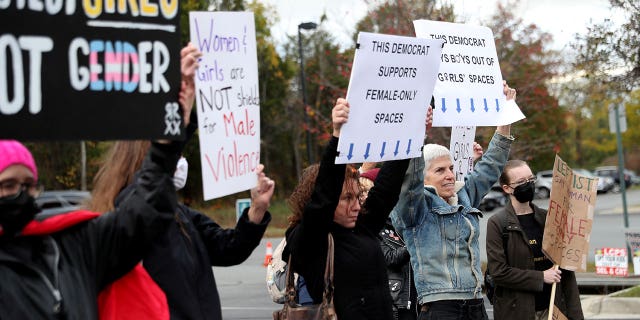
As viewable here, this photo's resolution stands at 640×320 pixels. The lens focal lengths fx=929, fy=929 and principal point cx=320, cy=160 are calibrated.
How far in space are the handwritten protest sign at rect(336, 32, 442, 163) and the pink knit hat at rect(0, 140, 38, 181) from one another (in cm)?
177

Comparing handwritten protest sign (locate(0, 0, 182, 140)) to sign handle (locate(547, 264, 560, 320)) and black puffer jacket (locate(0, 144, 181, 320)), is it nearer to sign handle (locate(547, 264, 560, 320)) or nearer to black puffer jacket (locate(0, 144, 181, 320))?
black puffer jacket (locate(0, 144, 181, 320))

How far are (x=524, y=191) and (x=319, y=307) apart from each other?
7.75 ft

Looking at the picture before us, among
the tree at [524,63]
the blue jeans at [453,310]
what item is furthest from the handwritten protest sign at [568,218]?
the tree at [524,63]

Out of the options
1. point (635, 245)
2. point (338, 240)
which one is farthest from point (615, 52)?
point (338, 240)

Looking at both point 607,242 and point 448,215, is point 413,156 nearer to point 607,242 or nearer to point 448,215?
point 448,215

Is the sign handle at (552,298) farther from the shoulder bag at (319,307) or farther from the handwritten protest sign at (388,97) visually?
the shoulder bag at (319,307)

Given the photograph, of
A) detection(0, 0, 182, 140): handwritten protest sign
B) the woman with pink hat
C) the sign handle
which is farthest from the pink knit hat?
the sign handle

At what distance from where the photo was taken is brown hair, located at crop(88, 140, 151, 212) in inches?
150

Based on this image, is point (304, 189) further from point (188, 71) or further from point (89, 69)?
point (89, 69)

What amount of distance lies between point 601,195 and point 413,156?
5362cm

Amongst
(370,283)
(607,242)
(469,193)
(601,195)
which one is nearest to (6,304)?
(370,283)

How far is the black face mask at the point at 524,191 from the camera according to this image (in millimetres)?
6441

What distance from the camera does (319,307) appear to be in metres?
4.63

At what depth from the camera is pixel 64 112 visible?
3.04 metres
